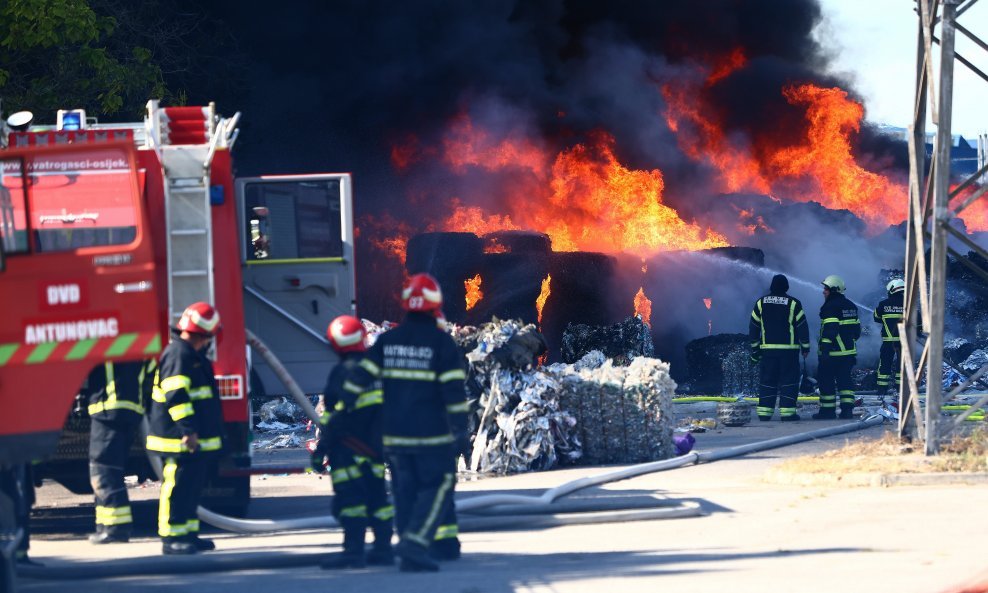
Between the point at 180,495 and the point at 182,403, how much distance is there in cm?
57

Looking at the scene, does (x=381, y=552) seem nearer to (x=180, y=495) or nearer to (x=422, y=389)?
(x=422, y=389)

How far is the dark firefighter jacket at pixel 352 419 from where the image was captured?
812cm

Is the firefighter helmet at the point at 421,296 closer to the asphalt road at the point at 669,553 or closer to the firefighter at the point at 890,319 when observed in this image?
the asphalt road at the point at 669,553

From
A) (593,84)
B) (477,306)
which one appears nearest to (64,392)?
(477,306)

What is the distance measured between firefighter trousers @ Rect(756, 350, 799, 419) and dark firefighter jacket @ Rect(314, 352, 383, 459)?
969cm

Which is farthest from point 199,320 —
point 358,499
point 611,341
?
point 611,341

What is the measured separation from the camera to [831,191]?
34500 millimetres

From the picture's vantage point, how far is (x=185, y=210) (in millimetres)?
9633

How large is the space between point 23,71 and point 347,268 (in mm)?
8802

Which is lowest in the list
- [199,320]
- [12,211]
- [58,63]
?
[199,320]

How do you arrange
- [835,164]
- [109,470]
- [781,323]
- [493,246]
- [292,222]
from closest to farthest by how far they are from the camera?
[109,470], [292,222], [781,323], [493,246], [835,164]

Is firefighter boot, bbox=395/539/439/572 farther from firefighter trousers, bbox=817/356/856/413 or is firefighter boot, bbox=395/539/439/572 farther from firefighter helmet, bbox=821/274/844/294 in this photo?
firefighter helmet, bbox=821/274/844/294

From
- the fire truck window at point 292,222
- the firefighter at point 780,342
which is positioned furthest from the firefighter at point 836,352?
the fire truck window at point 292,222

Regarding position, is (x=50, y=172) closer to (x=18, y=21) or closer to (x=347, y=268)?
(x=347, y=268)
